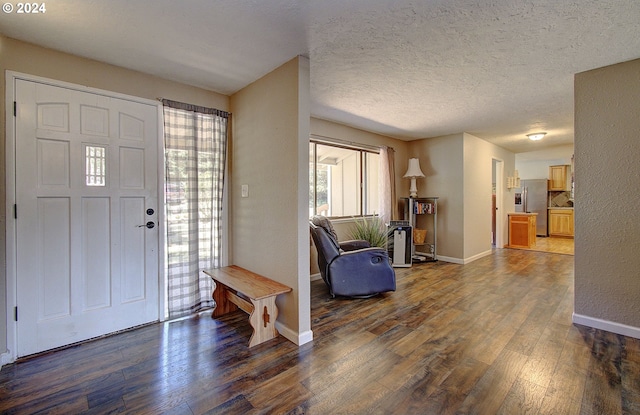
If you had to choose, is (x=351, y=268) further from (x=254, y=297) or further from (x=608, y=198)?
(x=608, y=198)

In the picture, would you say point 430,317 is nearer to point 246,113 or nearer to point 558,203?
point 246,113

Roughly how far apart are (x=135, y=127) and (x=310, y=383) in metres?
2.55

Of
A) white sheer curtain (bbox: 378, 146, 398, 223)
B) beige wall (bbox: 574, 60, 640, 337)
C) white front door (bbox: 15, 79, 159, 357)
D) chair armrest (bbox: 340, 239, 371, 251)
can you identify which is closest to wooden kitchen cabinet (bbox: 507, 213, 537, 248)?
white sheer curtain (bbox: 378, 146, 398, 223)

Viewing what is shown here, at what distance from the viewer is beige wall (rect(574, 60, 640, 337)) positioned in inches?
93.8

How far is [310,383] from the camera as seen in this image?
1.81 meters

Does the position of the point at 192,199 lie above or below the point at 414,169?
below

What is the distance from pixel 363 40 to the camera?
211 centimetres

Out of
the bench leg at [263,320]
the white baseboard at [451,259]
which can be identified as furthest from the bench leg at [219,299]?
the white baseboard at [451,259]

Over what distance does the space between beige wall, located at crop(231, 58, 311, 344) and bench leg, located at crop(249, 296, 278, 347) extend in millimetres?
116

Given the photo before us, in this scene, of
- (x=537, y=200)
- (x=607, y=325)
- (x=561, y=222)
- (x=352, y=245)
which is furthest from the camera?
(x=537, y=200)

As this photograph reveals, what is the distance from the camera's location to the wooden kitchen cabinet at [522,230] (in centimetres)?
639

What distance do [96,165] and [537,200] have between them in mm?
10227

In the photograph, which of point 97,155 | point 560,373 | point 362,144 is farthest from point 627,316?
point 97,155

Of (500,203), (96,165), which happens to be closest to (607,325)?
(500,203)
